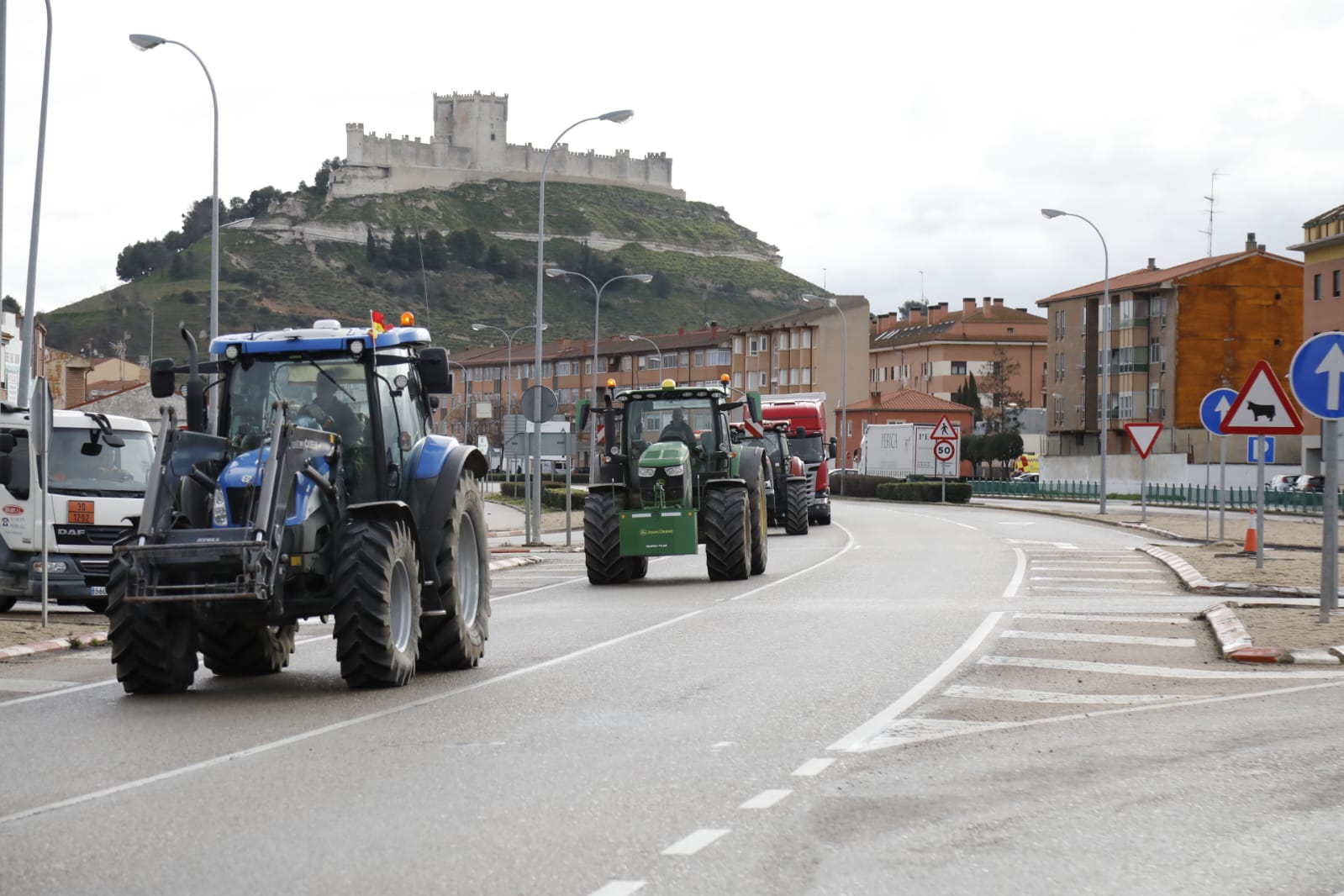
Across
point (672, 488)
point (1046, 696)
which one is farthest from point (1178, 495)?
point (1046, 696)

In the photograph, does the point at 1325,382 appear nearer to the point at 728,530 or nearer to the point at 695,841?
the point at 728,530

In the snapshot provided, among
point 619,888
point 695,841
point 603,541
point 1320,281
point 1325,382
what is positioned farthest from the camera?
point 1320,281

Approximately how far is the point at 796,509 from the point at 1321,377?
2537cm

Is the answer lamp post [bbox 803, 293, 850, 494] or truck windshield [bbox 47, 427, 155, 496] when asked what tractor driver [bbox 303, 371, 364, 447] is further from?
lamp post [bbox 803, 293, 850, 494]

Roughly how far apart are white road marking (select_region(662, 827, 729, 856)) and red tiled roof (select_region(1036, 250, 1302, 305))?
10461 cm

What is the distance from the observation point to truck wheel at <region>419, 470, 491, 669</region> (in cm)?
1372

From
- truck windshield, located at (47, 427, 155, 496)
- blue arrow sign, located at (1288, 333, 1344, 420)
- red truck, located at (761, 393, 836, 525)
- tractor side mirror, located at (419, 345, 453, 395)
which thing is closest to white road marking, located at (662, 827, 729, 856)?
tractor side mirror, located at (419, 345, 453, 395)

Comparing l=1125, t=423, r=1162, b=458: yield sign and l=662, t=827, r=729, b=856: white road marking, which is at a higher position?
l=1125, t=423, r=1162, b=458: yield sign

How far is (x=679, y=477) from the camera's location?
2445 cm

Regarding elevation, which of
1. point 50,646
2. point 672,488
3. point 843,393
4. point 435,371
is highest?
point 843,393

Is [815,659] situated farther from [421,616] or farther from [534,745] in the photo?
[534,745]

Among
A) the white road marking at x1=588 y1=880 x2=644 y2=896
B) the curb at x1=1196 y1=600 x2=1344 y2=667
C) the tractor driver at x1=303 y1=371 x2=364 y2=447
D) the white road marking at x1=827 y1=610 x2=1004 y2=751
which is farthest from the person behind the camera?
the curb at x1=1196 y1=600 x2=1344 y2=667

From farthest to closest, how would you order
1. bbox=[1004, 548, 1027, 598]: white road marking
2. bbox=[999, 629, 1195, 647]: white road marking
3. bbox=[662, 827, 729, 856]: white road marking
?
1. bbox=[1004, 548, 1027, 598]: white road marking
2. bbox=[999, 629, 1195, 647]: white road marking
3. bbox=[662, 827, 729, 856]: white road marking

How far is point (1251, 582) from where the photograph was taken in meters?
23.2
